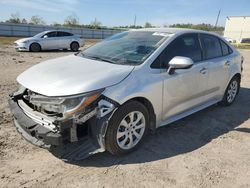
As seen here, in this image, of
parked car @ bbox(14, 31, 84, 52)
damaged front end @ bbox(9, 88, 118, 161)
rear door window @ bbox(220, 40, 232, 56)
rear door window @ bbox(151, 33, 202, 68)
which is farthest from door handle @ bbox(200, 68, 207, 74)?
parked car @ bbox(14, 31, 84, 52)

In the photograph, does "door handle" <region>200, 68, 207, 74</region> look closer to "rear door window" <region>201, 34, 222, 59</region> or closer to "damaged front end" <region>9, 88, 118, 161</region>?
"rear door window" <region>201, 34, 222, 59</region>

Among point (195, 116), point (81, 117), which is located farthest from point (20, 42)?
point (81, 117)

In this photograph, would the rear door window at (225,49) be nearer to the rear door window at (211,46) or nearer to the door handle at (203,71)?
the rear door window at (211,46)

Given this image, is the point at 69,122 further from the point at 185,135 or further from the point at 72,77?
the point at 185,135

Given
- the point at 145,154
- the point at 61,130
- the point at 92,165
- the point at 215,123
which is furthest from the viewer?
the point at 215,123

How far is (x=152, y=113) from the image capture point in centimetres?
411

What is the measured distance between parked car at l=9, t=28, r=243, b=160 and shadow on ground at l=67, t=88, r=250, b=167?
7.3 inches

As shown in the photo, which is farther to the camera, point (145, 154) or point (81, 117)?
point (145, 154)

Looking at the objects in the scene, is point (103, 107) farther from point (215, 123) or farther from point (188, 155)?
point (215, 123)

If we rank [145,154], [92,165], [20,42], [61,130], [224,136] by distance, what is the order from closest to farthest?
1. [61,130]
2. [92,165]
3. [145,154]
4. [224,136]
5. [20,42]

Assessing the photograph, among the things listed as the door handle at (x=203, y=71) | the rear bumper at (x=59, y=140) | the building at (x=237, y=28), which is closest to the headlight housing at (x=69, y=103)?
the rear bumper at (x=59, y=140)

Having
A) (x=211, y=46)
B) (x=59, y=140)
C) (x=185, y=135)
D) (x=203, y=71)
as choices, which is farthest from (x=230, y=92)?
(x=59, y=140)

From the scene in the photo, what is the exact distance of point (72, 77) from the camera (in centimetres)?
359

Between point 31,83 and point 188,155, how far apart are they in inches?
92.8
